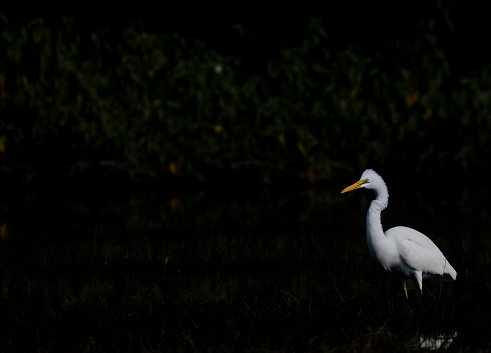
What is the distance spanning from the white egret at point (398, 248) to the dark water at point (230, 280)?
24 centimetres

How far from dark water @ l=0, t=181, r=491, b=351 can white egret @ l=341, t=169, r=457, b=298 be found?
0.24 m

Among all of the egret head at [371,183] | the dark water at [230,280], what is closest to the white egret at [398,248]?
the egret head at [371,183]

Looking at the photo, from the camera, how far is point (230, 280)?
9203 millimetres

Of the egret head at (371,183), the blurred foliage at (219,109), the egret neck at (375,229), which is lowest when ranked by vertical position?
the blurred foliage at (219,109)

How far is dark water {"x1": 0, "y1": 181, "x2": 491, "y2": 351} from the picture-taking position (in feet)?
21.7

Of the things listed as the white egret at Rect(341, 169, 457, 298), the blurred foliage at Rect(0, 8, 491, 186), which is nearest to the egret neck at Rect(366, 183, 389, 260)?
the white egret at Rect(341, 169, 457, 298)

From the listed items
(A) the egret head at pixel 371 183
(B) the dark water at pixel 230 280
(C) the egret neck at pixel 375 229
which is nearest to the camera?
(B) the dark water at pixel 230 280

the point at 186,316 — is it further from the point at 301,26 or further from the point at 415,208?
the point at 301,26

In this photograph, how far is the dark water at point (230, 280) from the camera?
6.60 metres

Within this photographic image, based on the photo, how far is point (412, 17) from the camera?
2391cm

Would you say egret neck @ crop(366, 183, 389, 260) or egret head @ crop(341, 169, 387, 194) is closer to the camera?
egret neck @ crop(366, 183, 389, 260)

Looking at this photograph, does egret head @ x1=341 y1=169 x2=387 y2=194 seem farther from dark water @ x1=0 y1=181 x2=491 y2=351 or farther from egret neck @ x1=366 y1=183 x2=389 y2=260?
dark water @ x1=0 y1=181 x2=491 y2=351

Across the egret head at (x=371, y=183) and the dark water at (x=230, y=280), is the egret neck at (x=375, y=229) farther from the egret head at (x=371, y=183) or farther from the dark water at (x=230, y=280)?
the dark water at (x=230, y=280)

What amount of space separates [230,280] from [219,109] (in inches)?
446
